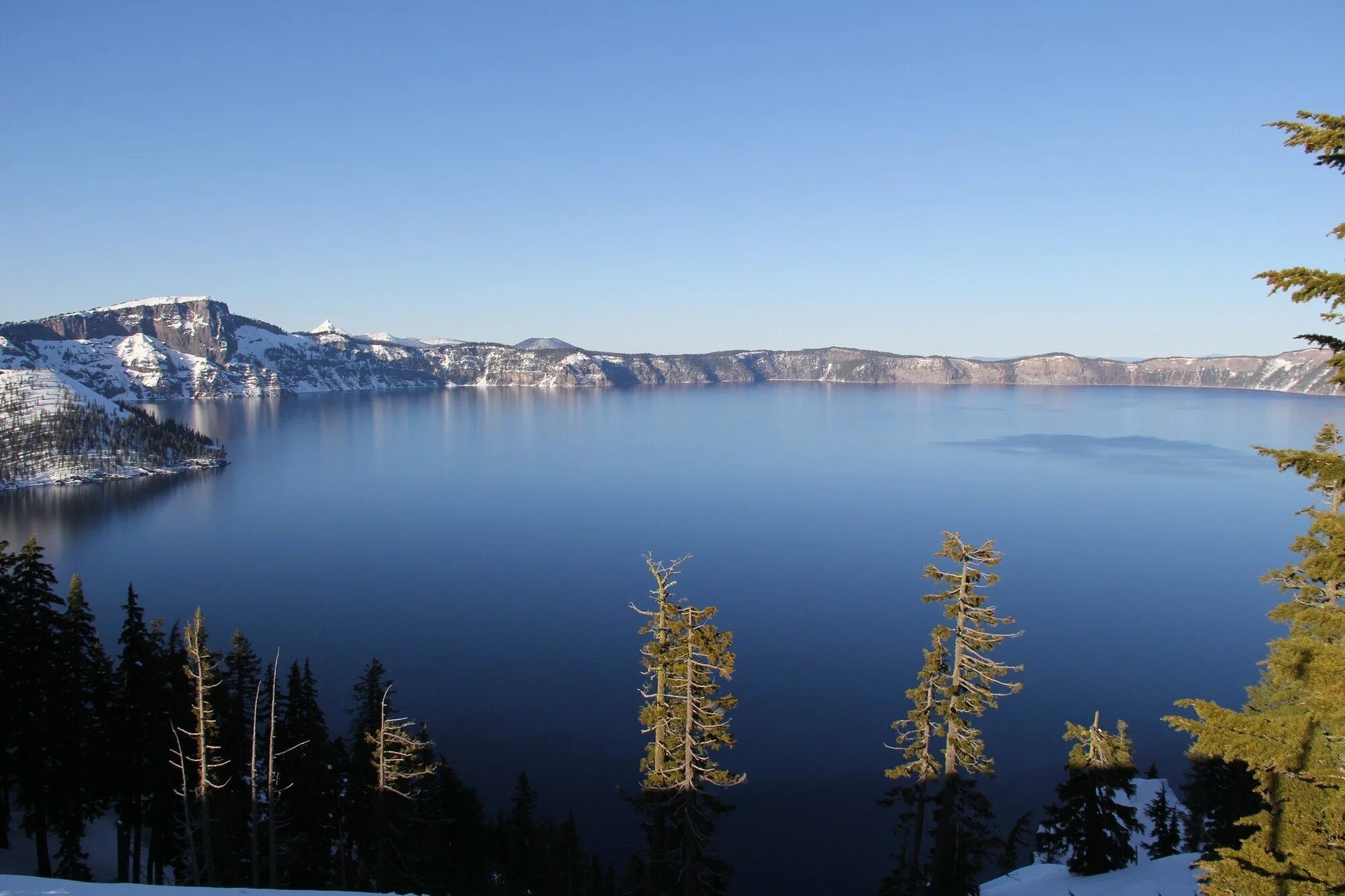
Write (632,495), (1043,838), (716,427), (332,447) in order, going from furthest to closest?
(716,427) → (332,447) → (632,495) → (1043,838)

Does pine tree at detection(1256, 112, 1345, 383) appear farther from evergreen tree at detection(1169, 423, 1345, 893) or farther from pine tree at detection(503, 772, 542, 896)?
pine tree at detection(503, 772, 542, 896)

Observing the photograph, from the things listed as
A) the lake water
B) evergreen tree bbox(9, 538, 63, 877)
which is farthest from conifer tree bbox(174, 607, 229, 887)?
the lake water

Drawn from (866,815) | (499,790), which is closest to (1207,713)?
(866,815)

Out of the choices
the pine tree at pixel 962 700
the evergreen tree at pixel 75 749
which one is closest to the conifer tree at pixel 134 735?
the evergreen tree at pixel 75 749

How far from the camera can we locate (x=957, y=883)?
675 inches

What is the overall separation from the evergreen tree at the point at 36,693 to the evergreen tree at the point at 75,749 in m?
0.16

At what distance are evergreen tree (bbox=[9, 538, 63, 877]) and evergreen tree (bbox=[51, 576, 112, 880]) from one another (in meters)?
0.16

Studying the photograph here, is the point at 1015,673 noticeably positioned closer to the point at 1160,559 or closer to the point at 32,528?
the point at 1160,559

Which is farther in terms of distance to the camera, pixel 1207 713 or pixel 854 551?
pixel 854 551

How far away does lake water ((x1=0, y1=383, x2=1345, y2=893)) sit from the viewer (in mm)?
36219

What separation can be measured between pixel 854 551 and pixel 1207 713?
62.8m

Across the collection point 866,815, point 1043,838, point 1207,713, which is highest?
point 1207,713

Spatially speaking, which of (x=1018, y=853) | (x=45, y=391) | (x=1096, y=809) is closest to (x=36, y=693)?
(x=1096, y=809)

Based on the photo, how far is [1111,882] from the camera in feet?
62.2
